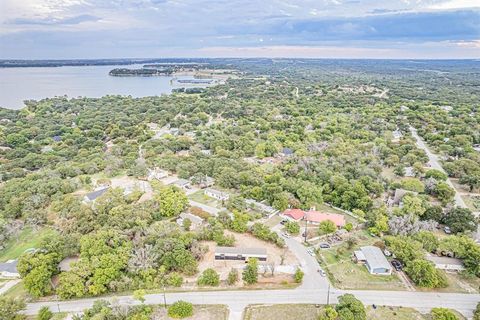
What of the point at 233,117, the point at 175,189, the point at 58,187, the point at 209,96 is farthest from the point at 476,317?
the point at 209,96

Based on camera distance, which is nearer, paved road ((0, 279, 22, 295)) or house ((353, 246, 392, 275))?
paved road ((0, 279, 22, 295))

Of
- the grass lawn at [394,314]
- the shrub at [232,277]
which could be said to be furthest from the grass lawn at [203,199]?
the grass lawn at [394,314]

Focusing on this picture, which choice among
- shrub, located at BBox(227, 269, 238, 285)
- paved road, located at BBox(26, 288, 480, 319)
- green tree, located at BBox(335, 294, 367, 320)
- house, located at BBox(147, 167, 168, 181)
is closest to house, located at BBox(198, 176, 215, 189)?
house, located at BBox(147, 167, 168, 181)

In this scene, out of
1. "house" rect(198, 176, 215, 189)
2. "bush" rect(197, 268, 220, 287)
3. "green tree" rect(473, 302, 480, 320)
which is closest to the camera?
"green tree" rect(473, 302, 480, 320)

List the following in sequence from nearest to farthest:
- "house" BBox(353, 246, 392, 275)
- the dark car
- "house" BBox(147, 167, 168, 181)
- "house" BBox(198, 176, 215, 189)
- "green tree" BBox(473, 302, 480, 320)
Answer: "green tree" BBox(473, 302, 480, 320)
"house" BBox(353, 246, 392, 275)
the dark car
"house" BBox(198, 176, 215, 189)
"house" BBox(147, 167, 168, 181)

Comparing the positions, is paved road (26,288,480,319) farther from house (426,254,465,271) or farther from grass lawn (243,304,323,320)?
house (426,254,465,271)

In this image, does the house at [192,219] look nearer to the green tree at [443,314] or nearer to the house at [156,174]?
the house at [156,174]
